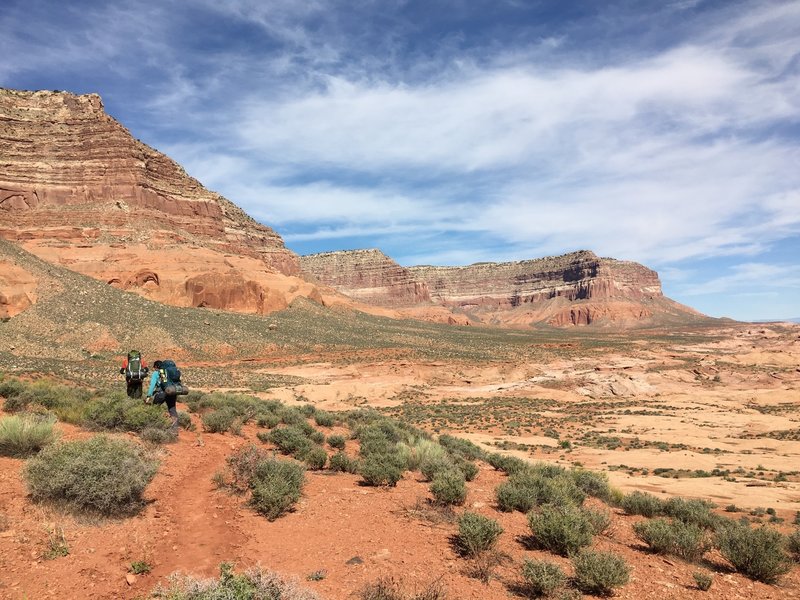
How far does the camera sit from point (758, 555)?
6.44 metres

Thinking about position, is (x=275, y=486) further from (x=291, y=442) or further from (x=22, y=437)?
(x=22, y=437)

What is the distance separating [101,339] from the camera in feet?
125

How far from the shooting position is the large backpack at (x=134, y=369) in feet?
36.9

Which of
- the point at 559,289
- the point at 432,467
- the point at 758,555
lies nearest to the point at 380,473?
the point at 432,467

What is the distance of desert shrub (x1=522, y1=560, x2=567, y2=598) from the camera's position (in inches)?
204

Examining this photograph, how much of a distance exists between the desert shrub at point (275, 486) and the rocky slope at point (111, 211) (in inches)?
2044

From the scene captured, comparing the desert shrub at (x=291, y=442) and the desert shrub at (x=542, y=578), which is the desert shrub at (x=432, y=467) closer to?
the desert shrub at (x=291, y=442)

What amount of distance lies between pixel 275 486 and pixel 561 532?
4441 mm

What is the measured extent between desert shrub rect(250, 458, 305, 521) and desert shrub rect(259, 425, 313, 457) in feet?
8.14

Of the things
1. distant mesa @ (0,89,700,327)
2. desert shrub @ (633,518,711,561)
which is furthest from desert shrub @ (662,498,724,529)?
distant mesa @ (0,89,700,327)

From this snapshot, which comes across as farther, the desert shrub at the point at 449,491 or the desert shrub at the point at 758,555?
the desert shrub at the point at 449,491

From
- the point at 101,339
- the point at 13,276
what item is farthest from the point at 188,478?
the point at 13,276

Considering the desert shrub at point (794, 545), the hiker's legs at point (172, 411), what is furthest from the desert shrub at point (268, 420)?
the desert shrub at point (794, 545)

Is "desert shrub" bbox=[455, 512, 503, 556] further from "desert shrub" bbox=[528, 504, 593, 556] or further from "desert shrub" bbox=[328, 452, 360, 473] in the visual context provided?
"desert shrub" bbox=[328, 452, 360, 473]
